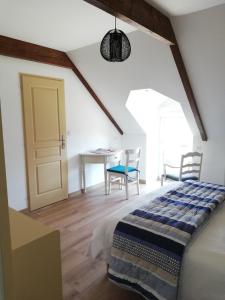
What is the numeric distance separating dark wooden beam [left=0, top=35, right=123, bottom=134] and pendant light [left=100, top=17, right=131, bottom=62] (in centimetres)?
149

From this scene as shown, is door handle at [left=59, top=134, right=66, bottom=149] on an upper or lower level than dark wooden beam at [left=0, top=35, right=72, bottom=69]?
lower

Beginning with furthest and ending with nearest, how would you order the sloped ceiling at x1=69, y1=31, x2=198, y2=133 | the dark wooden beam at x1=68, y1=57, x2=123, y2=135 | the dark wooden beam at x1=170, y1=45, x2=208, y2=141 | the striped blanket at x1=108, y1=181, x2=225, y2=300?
the dark wooden beam at x1=68, y1=57, x2=123, y2=135, the sloped ceiling at x1=69, y1=31, x2=198, y2=133, the dark wooden beam at x1=170, y1=45, x2=208, y2=141, the striped blanket at x1=108, y1=181, x2=225, y2=300

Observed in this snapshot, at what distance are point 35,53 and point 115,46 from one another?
1.63m

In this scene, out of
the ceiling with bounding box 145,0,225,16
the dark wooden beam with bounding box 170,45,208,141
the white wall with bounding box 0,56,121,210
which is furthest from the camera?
the white wall with bounding box 0,56,121,210

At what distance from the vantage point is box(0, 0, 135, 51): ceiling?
215 centimetres

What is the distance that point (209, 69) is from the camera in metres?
2.78

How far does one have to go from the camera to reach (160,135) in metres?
4.99

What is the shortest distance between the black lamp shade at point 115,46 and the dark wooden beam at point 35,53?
1485 mm

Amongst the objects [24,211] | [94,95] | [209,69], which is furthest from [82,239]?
[94,95]

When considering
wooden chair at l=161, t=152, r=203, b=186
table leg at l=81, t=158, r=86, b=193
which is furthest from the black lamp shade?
table leg at l=81, t=158, r=86, b=193

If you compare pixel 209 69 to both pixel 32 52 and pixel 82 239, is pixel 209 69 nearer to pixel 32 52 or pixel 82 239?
pixel 32 52

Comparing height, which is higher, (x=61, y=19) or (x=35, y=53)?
(x=61, y=19)

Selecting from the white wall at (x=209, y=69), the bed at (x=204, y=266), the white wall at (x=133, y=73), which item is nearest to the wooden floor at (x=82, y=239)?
the bed at (x=204, y=266)

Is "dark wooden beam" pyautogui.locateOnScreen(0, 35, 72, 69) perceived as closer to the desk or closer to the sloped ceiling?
the sloped ceiling
